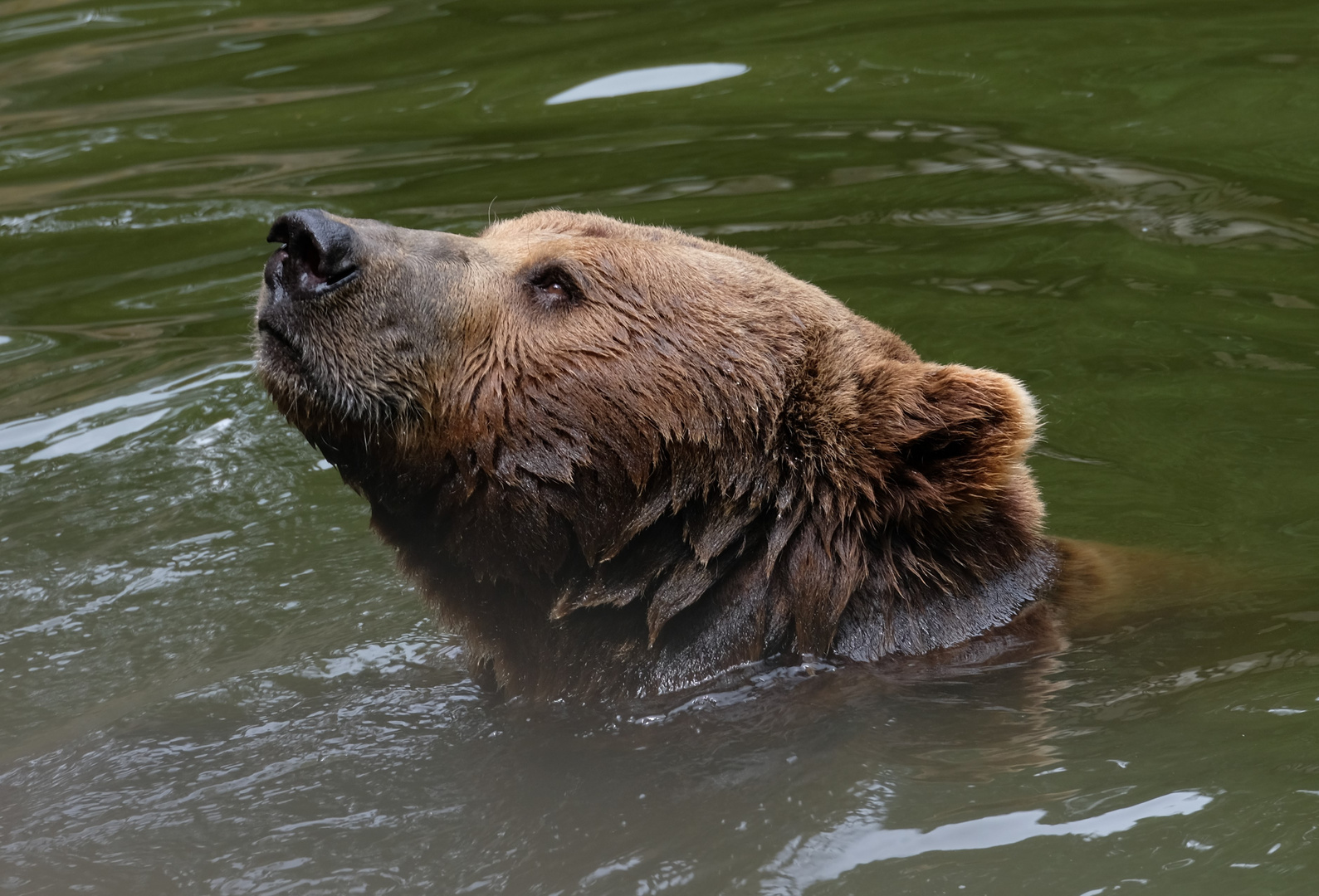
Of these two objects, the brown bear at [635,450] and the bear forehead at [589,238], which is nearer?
the brown bear at [635,450]

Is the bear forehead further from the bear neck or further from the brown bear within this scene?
the bear neck

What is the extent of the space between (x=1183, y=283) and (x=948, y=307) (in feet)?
4.38

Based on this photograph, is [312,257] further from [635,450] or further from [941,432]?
[941,432]

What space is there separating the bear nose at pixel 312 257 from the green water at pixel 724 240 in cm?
154

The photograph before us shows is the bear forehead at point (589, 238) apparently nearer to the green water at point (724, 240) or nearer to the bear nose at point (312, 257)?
the bear nose at point (312, 257)

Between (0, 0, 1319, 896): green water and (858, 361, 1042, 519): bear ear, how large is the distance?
64cm

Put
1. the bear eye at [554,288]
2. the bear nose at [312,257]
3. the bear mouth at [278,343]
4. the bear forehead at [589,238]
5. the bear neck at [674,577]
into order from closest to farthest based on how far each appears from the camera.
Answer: the bear nose at [312,257], the bear mouth at [278,343], the bear neck at [674,577], the bear eye at [554,288], the bear forehead at [589,238]

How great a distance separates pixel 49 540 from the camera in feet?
23.0

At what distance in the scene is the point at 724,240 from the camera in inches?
377

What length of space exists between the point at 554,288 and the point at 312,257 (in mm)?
839

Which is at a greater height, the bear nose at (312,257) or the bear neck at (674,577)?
the bear nose at (312,257)

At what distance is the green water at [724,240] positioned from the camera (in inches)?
173

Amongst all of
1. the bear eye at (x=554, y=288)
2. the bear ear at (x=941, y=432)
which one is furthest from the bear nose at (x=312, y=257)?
the bear ear at (x=941, y=432)

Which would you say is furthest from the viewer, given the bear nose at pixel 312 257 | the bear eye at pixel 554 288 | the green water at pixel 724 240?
the bear eye at pixel 554 288
